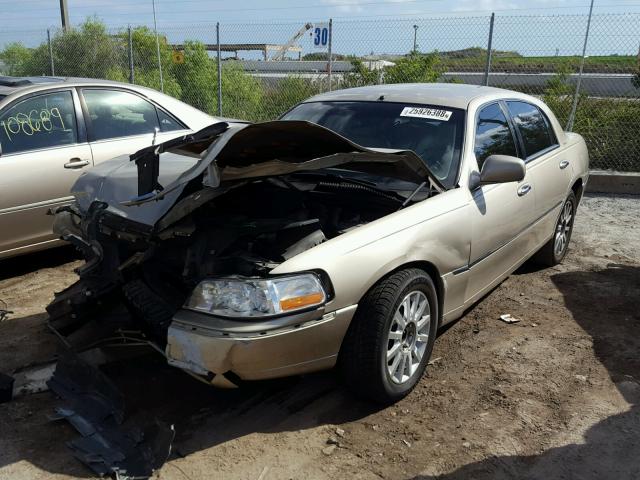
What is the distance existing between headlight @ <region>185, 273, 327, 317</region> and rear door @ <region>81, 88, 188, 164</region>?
299 cm

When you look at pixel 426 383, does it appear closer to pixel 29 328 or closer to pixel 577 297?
pixel 577 297

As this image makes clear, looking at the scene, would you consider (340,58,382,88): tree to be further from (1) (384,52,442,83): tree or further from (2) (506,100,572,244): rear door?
(2) (506,100,572,244): rear door

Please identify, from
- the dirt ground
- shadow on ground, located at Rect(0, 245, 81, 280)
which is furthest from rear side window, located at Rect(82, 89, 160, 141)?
the dirt ground

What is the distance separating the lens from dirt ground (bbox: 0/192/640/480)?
278 centimetres

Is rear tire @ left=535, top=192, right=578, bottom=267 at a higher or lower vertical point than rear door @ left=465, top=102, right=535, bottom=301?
lower

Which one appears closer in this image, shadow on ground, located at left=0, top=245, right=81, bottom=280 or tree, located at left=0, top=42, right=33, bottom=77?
shadow on ground, located at left=0, top=245, right=81, bottom=280

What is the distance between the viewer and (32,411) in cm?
316

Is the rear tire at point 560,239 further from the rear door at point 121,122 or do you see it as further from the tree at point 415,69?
the tree at point 415,69

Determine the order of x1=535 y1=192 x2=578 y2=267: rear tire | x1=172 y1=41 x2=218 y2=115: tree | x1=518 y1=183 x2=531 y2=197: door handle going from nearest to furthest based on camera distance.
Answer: x1=518 y1=183 x2=531 y2=197: door handle
x1=535 y1=192 x2=578 y2=267: rear tire
x1=172 y1=41 x2=218 y2=115: tree

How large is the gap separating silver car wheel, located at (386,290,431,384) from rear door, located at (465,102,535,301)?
1.81 ft

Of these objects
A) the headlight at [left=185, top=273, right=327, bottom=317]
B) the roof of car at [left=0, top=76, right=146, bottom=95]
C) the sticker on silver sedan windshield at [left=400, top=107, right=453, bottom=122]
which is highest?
the roof of car at [left=0, top=76, right=146, bottom=95]

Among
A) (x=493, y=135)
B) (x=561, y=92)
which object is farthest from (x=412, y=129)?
(x=561, y=92)

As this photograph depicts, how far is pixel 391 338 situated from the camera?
3109mm

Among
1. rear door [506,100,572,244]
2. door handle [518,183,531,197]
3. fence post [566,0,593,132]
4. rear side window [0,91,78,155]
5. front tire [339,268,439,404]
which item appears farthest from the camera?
fence post [566,0,593,132]
